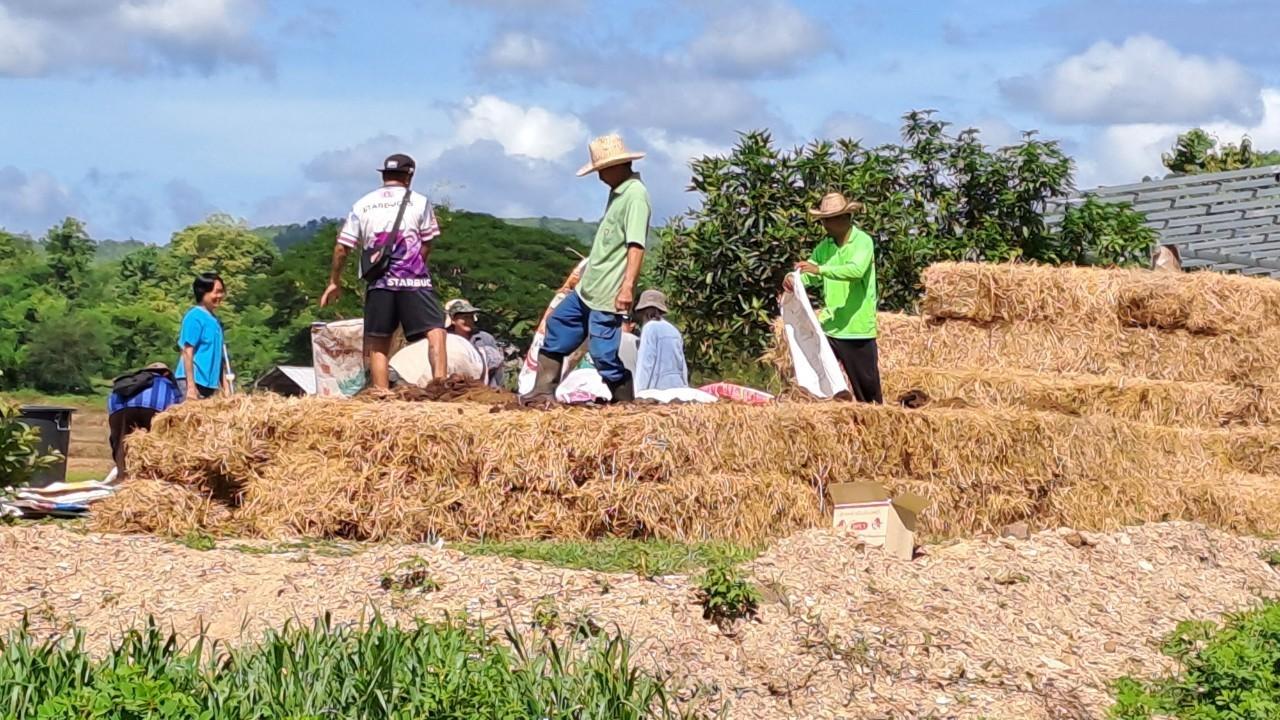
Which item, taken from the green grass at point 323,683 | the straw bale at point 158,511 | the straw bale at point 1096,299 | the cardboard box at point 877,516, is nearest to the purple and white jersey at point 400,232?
the straw bale at point 158,511

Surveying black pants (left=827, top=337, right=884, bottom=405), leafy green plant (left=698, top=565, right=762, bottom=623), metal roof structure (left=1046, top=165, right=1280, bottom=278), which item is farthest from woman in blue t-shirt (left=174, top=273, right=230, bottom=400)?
metal roof structure (left=1046, top=165, right=1280, bottom=278)

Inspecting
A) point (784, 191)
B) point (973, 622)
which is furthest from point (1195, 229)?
point (973, 622)

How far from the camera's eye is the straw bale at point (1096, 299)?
1387cm

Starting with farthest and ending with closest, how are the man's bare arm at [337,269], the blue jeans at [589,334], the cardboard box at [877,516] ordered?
the man's bare arm at [337,269] < the blue jeans at [589,334] < the cardboard box at [877,516]

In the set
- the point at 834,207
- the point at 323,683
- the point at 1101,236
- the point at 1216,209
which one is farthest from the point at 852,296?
the point at 1216,209

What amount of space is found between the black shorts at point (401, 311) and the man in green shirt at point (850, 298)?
2282mm

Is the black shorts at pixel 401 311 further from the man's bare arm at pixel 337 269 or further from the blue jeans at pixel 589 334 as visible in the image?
the blue jeans at pixel 589 334

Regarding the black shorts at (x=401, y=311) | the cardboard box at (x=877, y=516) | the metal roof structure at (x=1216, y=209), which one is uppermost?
the metal roof structure at (x=1216, y=209)

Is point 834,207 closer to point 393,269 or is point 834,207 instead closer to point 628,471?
point 393,269

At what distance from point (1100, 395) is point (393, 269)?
5610 mm

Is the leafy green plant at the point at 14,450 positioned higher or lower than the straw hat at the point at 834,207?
lower

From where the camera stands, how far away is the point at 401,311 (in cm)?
1034

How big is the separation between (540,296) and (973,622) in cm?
2446

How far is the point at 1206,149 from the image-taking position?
3678cm
